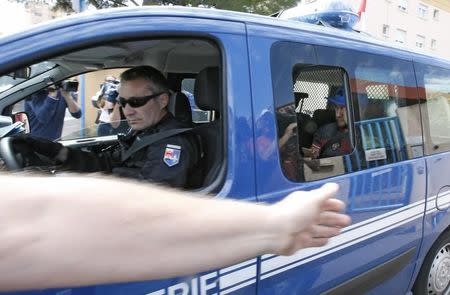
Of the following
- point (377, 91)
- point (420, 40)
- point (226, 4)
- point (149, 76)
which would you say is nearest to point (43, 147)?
point (149, 76)

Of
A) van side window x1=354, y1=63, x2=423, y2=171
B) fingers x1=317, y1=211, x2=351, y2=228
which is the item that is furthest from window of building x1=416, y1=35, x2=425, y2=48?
fingers x1=317, y1=211, x2=351, y2=228

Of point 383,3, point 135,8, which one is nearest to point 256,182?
point 135,8

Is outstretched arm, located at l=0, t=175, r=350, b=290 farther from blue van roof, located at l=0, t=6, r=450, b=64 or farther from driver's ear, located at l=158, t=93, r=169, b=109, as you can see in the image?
driver's ear, located at l=158, t=93, r=169, b=109

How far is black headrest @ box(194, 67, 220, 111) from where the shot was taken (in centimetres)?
200

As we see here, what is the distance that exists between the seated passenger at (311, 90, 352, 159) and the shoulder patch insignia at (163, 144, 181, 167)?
2.02 feet

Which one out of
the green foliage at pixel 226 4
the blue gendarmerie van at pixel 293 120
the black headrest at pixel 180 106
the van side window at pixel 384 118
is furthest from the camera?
the green foliage at pixel 226 4

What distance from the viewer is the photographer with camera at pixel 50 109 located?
3418 mm

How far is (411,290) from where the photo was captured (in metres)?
2.97

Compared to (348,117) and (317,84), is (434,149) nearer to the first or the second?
(348,117)

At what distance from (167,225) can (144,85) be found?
1.73m

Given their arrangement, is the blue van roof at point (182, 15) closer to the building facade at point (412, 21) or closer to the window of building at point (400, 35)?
Answer: the building facade at point (412, 21)

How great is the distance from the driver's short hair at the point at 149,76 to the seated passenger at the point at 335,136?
0.81 meters

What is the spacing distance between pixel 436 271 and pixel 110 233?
2.93 meters

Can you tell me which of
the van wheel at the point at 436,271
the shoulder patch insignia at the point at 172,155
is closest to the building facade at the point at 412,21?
the van wheel at the point at 436,271
